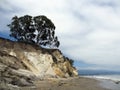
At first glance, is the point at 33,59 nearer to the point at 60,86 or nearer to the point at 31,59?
the point at 31,59

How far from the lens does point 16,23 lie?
91.7 metres

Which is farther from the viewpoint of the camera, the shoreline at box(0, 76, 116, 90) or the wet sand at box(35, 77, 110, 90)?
the wet sand at box(35, 77, 110, 90)

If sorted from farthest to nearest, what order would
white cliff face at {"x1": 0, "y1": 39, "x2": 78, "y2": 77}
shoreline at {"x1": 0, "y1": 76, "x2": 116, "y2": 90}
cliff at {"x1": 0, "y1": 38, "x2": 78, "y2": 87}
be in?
1. white cliff face at {"x1": 0, "y1": 39, "x2": 78, "y2": 77}
2. cliff at {"x1": 0, "y1": 38, "x2": 78, "y2": 87}
3. shoreline at {"x1": 0, "y1": 76, "x2": 116, "y2": 90}

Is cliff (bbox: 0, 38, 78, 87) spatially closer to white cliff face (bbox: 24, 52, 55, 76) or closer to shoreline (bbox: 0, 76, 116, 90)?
white cliff face (bbox: 24, 52, 55, 76)

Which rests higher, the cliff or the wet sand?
the cliff

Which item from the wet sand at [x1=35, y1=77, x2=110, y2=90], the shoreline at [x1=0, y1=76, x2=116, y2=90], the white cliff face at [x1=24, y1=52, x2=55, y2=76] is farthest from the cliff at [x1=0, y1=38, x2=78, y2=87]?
the wet sand at [x1=35, y1=77, x2=110, y2=90]

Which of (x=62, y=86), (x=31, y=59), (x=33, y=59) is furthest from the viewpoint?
(x=33, y=59)

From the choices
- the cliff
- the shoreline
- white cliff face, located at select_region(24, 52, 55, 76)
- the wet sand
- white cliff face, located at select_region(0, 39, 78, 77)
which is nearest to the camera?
the shoreline

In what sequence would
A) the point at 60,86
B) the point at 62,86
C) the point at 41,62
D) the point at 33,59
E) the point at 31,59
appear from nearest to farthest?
1. the point at 60,86
2. the point at 62,86
3. the point at 31,59
4. the point at 33,59
5. the point at 41,62

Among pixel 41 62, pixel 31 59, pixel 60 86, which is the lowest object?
pixel 60 86

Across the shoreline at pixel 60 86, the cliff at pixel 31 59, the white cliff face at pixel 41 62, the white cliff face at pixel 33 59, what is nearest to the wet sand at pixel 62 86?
the shoreline at pixel 60 86

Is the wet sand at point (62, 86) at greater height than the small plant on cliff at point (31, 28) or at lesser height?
lesser

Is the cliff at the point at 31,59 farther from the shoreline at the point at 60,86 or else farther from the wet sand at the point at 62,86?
the wet sand at the point at 62,86

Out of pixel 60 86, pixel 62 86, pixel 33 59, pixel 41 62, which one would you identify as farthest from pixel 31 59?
pixel 60 86
